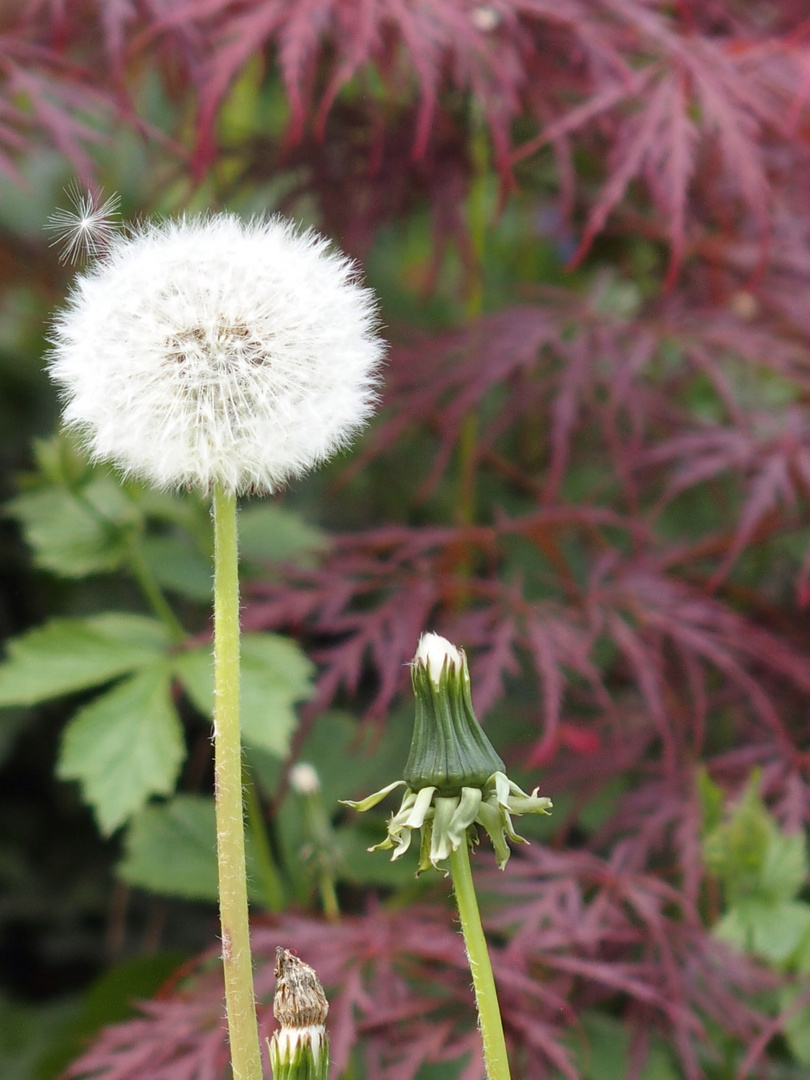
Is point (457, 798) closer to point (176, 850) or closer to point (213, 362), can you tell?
point (213, 362)

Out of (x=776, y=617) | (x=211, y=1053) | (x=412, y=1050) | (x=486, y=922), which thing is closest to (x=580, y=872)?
(x=486, y=922)

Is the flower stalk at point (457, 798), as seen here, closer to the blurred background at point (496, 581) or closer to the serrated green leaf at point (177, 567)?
the blurred background at point (496, 581)

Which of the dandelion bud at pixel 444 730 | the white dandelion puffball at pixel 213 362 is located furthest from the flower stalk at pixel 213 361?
the dandelion bud at pixel 444 730

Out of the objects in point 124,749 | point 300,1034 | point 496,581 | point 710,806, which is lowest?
point 300,1034

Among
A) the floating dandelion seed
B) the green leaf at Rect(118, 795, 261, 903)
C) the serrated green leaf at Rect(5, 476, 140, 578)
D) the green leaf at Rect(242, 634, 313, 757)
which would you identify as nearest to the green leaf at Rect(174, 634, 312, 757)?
the green leaf at Rect(242, 634, 313, 757)

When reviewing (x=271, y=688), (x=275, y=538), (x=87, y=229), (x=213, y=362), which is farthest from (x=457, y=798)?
(x=275, y=538)
